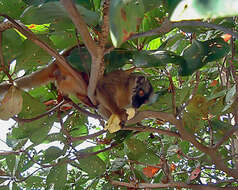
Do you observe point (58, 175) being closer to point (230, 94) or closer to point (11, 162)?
point (11, 162)

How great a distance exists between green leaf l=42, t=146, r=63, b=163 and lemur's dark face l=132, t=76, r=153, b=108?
2.13ft

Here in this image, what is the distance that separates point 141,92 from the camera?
2.03 metres

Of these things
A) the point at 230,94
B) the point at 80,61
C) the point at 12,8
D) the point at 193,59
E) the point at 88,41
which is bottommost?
the point at 230,94

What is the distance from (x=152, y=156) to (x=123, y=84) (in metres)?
0.59

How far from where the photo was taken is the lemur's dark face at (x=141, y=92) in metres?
1.99

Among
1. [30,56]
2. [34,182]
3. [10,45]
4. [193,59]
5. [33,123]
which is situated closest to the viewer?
[193,59]

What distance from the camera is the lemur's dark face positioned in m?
1.99

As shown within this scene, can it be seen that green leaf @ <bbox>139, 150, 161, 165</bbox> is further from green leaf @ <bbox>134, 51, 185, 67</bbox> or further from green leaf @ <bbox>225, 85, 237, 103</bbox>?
green leaf @ <bbox>134, 51, 185, 67</bbox>

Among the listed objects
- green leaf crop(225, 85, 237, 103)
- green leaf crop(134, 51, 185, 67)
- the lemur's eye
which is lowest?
green leaf crop(225, 85, 237, 103)

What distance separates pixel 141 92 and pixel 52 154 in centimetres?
78

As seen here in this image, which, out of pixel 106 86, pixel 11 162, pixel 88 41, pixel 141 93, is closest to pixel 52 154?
pixel 11 162

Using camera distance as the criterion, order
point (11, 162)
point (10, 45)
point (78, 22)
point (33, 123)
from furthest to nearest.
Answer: point (11, 162), point (33, 123), point (10, 45), point (78, 22)

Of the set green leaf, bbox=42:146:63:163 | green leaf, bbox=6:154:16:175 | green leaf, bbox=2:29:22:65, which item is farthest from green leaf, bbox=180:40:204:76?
green leaf, bbox=6:154:16:175

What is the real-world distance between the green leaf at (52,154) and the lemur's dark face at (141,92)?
2.13 ft
